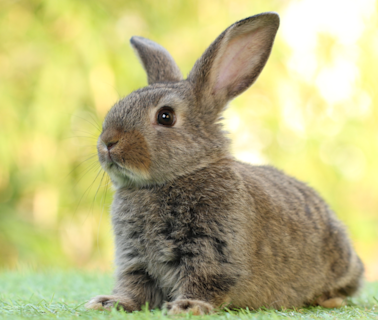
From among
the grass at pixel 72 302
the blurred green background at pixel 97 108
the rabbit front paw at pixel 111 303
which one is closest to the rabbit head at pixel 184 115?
the rabbit front paw at pixel 111 303

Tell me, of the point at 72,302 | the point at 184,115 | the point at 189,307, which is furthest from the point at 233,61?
the point at 72,302

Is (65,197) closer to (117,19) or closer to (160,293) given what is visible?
(117,19)

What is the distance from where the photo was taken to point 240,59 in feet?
9.79

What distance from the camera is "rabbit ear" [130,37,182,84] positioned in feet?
11.1

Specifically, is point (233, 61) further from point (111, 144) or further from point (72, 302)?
point (72, 302)

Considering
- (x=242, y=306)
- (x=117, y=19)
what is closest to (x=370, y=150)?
(x=117, y=19)

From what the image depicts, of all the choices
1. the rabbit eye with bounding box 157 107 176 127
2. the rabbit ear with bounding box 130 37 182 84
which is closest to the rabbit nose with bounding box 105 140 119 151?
the rabbit eye with bounding box 157 107 176 127

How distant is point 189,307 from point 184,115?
1.08 metres

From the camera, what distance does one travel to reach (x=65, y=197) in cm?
681

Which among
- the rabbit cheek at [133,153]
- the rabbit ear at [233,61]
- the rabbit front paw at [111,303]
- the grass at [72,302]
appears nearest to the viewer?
the grass at [72,302]

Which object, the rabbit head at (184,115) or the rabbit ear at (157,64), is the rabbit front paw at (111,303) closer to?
the rabbit head at (184,115)

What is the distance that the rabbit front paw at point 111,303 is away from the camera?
2.37 metres

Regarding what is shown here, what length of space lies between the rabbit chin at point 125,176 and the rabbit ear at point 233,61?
61cm

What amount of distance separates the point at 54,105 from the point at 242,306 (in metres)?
4.76
